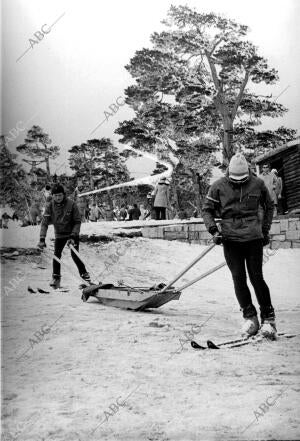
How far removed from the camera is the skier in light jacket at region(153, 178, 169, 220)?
6753mm

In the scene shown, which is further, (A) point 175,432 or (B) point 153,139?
(B) point 153,139

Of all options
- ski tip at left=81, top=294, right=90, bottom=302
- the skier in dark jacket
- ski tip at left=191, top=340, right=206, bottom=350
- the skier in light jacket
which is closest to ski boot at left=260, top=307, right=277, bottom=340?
the skier in dark jacket

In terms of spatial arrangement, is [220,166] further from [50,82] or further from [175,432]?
[175,432]

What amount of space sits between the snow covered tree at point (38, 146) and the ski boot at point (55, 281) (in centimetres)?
110

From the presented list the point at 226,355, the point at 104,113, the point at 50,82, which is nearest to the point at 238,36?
the point at 104,113

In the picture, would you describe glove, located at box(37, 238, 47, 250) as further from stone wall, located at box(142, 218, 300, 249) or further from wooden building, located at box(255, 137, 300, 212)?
wooden building, located at box(255, 137, 300, 212)

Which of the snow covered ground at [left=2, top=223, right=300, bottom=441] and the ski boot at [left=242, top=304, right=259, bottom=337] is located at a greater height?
the ski boot at [left=242, top=304, right=259, bottom=337]

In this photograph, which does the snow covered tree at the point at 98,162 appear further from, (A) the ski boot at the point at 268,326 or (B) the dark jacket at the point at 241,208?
(A) the ski boot at the point at 268,326

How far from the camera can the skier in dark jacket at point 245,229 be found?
2449 mm

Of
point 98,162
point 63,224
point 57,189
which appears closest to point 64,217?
point 63,224

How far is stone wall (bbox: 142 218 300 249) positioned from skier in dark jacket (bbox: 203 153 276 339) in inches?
106

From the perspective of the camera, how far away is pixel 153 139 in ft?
14.3

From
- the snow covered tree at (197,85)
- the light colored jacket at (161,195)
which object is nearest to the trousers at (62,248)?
the snow covered tree at (197,85)

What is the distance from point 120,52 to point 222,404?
2.55 metres
